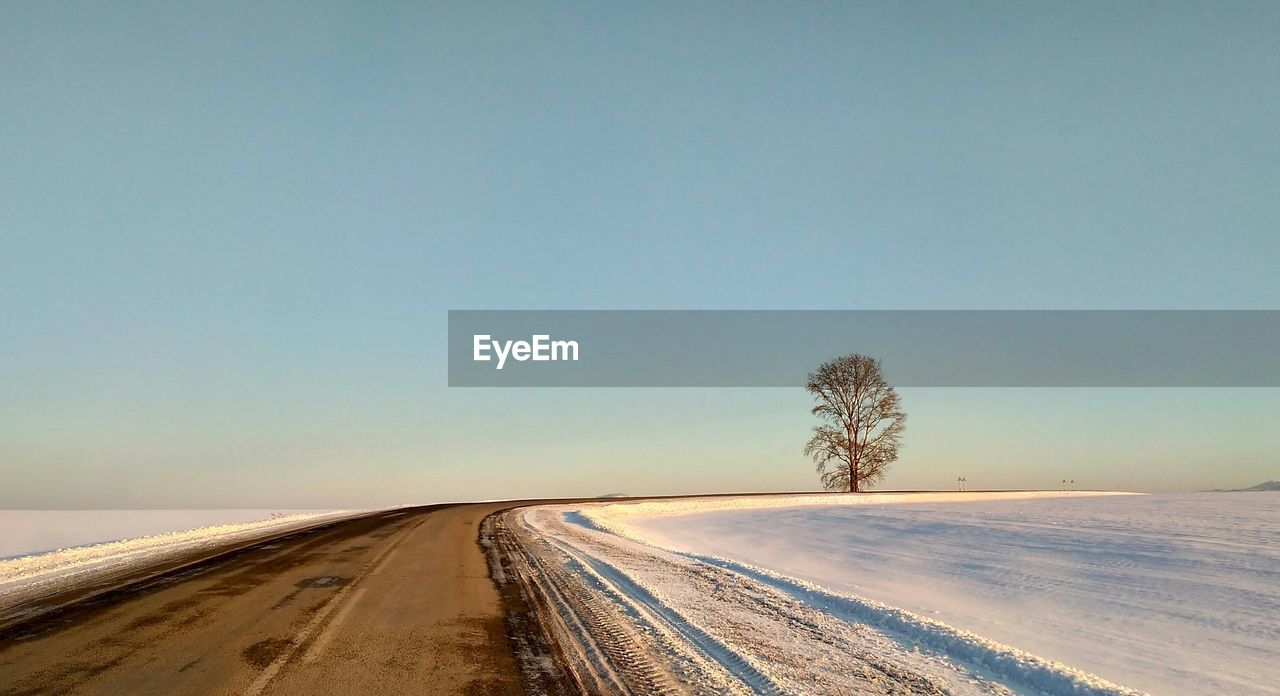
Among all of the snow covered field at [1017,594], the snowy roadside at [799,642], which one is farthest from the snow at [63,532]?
the snowy roadside at [799,642]

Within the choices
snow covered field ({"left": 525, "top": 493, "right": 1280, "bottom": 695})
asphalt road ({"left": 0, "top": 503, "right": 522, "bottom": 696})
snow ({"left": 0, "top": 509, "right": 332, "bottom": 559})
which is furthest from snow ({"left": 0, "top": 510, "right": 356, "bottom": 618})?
snow covered field ({"left": 525, "top": 493, "right": 1280, "bottom": 695})

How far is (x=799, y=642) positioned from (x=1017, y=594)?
19.1 feet

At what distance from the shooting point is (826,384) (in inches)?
2095

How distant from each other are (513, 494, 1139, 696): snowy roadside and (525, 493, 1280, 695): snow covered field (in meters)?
0.03

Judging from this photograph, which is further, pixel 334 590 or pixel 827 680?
pixel 334 590

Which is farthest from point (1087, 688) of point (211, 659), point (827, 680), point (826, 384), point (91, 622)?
point (826, 384)

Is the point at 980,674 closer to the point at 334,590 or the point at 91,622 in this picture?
the point at 334,590

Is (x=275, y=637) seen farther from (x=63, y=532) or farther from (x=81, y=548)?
(x=63, y=532)

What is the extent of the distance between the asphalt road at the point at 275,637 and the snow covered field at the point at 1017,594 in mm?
2920

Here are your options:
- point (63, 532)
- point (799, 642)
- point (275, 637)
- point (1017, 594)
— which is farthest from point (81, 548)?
point (1017, 594)

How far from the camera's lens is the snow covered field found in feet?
23.9

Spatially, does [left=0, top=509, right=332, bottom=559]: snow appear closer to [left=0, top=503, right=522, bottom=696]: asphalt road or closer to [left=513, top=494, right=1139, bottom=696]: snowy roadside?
[left=0, top=503, right=522, bottom=696]: asphalt road

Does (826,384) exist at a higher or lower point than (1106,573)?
higher

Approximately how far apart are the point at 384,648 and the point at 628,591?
477 cm
